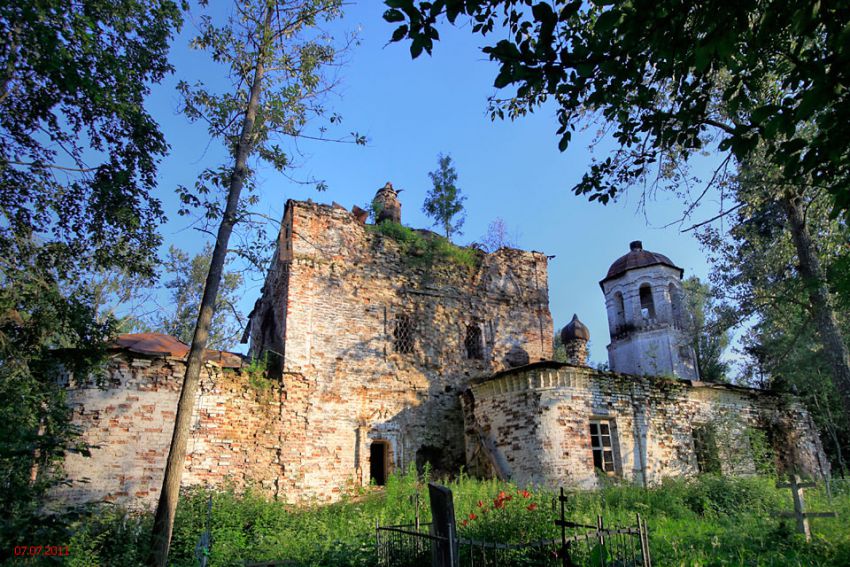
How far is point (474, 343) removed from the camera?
17.1m

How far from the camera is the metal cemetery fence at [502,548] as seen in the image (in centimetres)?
539

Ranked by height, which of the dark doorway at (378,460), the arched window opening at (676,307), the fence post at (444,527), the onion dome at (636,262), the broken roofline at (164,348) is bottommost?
the fence post at (444,527)

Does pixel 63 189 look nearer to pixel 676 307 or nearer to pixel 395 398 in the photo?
pixel 395 398

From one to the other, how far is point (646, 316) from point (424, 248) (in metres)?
11.1

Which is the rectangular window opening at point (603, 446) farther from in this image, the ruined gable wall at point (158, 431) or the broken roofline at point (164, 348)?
the broken roofline at point (164, 348)

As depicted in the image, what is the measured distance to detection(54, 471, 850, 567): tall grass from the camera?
7473 millimetres

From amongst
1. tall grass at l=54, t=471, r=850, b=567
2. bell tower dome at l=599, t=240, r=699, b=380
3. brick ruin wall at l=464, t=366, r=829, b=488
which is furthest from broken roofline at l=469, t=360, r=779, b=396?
bell tower dome at l=599, t=240, r=699, b=380

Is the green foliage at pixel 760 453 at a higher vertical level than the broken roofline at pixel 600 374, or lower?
lower

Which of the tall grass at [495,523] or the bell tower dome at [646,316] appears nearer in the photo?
the tall grass at [495,523]

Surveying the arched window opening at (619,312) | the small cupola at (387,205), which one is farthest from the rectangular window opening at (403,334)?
the arched window opening at (619,312)

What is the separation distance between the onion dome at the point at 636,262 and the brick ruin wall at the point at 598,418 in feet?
24.3

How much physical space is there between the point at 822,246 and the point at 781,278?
188 cm

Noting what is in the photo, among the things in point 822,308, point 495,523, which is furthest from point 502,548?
point 822,308

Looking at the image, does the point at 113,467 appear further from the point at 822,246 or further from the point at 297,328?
the point at 822,246
